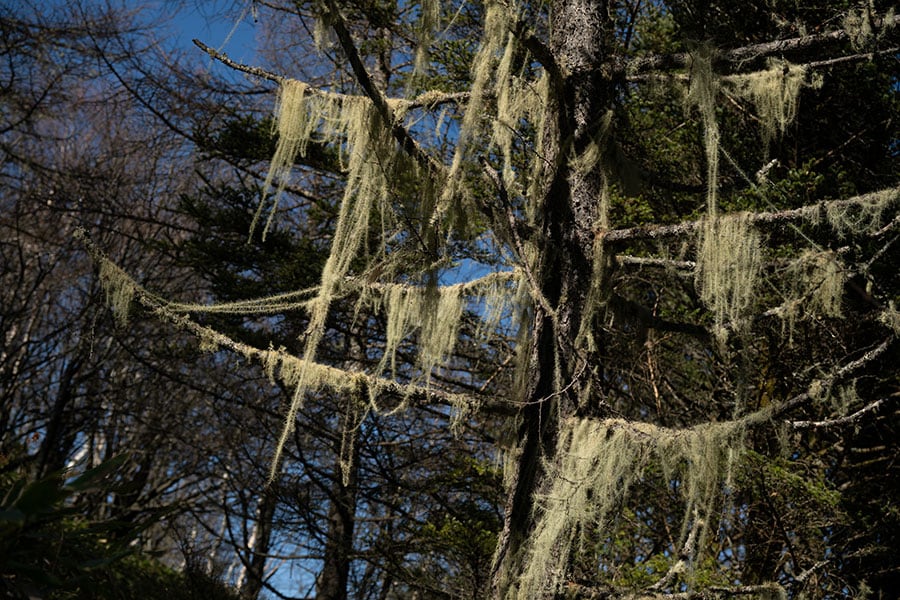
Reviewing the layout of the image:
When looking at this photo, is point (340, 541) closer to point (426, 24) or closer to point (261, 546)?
point (261, 546)

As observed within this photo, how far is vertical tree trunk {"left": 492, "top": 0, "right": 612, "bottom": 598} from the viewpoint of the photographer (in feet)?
14.6

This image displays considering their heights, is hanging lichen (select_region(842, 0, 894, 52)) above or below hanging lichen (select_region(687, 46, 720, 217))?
above

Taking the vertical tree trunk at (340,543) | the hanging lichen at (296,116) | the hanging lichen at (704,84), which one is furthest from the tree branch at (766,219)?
the vertical tree trunk at (340,543)

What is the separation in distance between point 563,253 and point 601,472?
126 cm

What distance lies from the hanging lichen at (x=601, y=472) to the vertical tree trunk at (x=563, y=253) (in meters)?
0.18

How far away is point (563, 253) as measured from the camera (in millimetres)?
4691

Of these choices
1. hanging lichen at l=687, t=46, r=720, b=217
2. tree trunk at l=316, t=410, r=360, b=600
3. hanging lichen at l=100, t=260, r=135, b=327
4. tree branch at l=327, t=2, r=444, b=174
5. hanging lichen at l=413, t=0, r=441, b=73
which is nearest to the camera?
tree branch at l=327, t=2, r=444, b=174

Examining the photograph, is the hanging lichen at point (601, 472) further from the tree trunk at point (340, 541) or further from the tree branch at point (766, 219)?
the tree trunk at point (340, 541)

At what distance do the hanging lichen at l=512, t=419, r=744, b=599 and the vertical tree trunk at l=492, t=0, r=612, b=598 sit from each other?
18cm

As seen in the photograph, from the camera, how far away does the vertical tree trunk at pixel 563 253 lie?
444cm

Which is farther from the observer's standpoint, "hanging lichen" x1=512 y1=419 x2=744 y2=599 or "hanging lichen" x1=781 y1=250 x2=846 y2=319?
"hanging lichen" x1=781 y1=250 x2=846 y2=319

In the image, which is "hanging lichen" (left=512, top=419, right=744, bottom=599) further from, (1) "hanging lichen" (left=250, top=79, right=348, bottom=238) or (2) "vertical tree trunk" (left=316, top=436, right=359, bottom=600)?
(2) "vertical tree trunk" (left=316, top=436, right=359, bottom=600)

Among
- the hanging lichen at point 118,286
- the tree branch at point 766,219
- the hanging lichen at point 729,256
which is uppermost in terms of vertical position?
the tree branch at point 766,219

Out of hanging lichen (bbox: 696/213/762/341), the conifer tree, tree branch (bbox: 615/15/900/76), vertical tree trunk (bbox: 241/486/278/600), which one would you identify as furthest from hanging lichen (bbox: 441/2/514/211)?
vertical tree trunk (bbox: 241/486/278/600)
